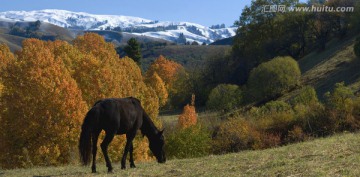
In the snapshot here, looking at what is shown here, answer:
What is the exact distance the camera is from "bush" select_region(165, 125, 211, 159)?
39625mm

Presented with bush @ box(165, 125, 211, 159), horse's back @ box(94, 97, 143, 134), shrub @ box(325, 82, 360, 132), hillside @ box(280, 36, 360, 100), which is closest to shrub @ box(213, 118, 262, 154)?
bush @ box(165, 125, 211, 159)

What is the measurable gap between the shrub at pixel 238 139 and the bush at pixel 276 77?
114 feet

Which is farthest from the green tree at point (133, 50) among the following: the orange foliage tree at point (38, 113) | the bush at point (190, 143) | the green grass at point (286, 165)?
the green grass at point (286, 165)

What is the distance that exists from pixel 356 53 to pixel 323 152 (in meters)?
59.2

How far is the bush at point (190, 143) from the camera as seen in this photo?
A: 39625 mm

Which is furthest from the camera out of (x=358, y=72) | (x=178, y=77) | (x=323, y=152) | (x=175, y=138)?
(x=178, y=77)

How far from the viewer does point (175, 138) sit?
42.9 metres

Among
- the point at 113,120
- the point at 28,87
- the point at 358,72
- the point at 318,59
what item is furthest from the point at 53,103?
the point at 318,59

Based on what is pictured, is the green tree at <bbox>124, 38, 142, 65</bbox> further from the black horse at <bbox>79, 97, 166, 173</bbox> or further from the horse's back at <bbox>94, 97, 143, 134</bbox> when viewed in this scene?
the black horse at <bbox>79, 97, 166, 173</bbox>

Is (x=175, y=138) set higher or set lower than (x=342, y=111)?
lower

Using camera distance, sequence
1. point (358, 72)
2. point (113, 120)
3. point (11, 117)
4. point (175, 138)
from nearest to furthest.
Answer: point (113, 120) → point (11, 117) → point (175, 138) → point (358, 72)

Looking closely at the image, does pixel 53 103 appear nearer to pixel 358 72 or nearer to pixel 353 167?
pixel 353 167

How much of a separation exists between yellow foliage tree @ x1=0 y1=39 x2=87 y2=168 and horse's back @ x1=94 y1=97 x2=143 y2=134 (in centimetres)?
1634

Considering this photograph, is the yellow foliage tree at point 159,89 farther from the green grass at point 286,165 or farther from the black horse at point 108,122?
the green grass at point 286,165
